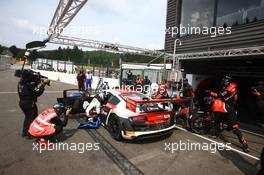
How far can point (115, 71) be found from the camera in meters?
18.0

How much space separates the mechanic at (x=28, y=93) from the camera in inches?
169

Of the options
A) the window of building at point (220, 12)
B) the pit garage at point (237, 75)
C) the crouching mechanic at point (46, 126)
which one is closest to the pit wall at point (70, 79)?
the pit garage at point (237, 75)

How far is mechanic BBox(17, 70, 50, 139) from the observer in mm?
4300

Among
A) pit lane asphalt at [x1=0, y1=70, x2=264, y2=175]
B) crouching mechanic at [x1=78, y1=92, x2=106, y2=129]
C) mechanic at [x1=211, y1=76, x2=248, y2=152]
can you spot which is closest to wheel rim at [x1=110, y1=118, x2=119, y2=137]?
pit lane asphalt at [x1=0, y1=70, x2=264, y2=175]

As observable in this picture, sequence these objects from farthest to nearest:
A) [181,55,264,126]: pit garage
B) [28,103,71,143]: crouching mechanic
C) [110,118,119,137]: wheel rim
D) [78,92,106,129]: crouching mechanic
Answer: [181,55,264,126]: pit garage
[78,92,106,129]: crouching mechanic
[110,118,119,137]: wheel rim
[28,103,71,143]: crouching mechanic

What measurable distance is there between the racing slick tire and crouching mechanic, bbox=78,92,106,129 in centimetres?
77

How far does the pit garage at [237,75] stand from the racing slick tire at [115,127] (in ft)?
15.6

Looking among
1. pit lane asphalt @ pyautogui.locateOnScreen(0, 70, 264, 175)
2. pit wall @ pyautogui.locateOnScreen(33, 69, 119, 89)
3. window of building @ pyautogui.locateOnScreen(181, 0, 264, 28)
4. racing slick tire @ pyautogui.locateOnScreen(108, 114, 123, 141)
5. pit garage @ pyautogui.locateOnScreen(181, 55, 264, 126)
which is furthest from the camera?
pit wall @ pyautogui.locateOnScreen(33, 69, 119, 89)

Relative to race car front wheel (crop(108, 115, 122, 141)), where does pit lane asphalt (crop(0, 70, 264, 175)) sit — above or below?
below

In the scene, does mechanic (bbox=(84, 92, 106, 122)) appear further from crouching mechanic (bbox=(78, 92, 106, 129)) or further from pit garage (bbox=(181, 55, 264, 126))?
pit garage (bbox=(181, 55, 264, 126))

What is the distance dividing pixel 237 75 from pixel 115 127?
265 inches

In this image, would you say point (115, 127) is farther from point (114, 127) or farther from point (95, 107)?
point (95, 107)

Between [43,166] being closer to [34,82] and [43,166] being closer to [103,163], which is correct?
[103,163]

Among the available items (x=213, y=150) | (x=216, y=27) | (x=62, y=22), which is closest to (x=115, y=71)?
(x=62, y=22)
